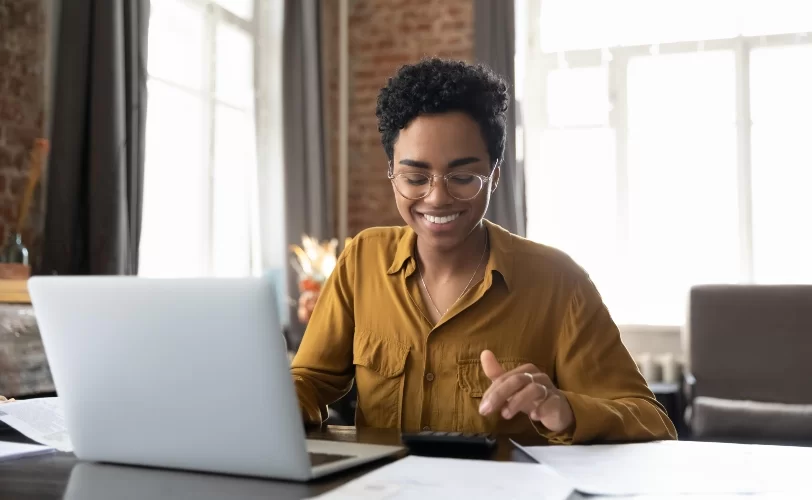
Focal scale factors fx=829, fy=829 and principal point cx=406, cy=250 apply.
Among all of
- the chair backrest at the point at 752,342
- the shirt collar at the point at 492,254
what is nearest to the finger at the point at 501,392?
the shirt collar at the point at 492,254

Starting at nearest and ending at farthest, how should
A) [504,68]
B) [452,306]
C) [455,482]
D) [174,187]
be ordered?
1. [455,482]
2. [452,306]
3. [174,187]
4. [504,68]

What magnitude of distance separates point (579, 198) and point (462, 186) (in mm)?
3533

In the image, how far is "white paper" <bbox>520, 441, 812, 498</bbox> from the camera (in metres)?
0.94

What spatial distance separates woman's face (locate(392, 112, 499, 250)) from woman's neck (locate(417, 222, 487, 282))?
0.19 ft

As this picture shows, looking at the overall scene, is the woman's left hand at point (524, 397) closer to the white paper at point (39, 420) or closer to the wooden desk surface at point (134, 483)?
the wooden desk surface at point (134, 483)

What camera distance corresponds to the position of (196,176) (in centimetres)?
412

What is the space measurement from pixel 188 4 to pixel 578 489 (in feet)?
12.1

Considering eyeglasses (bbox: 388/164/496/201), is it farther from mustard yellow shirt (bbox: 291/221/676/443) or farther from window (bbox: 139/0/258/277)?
window (bbox: 139/0/258/277)

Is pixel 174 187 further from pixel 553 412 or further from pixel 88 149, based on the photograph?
pixel 553 412

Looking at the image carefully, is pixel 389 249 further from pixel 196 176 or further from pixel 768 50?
pixel 768 50

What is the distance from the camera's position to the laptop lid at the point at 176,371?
0.91 meters

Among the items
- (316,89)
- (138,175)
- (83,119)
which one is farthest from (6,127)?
(316,89)

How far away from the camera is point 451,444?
1.16 meters

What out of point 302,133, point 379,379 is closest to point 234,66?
point 302,133
